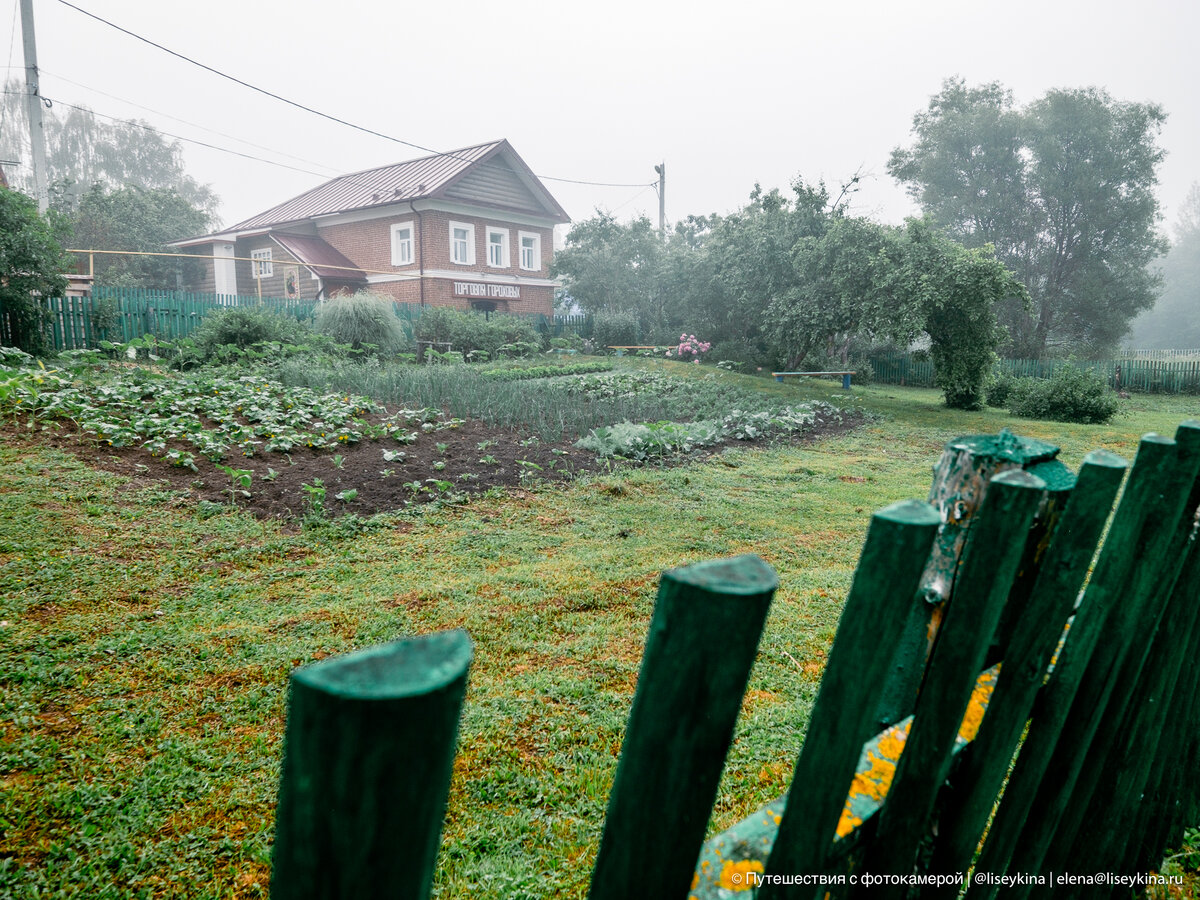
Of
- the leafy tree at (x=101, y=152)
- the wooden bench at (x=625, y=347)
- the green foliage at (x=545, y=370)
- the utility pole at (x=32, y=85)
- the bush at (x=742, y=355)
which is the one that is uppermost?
the leafy tree at (x=101, y=152)

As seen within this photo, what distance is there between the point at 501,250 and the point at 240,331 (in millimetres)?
16753

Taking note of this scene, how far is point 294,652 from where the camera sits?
9.30 feet

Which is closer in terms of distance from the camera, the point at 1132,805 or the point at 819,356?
the point at 1132,805

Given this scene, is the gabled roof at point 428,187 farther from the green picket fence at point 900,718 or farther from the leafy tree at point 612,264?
the green picket fence at point 900,718

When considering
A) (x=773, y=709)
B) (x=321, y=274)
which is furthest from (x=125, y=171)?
(x=773, y=709)

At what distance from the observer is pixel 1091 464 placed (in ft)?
2.73

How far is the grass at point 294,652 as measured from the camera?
5.98ft

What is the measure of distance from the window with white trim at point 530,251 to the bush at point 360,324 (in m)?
14.0

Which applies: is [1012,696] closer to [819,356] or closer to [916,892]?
[916,892]

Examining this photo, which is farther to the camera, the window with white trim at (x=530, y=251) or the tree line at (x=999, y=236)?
the window with white trim at (x=530, y=251)

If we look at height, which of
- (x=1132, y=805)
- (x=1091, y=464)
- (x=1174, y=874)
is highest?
(x=1091, y=464)

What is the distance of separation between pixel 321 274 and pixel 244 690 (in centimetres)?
2638

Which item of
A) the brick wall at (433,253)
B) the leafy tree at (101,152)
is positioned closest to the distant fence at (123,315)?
the brick wall at (433,253)

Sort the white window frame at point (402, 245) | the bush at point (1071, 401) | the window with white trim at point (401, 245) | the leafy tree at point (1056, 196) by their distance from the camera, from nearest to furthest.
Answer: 1. the bush at point (1071, 401)
2. the white window frame at point (402, 245)
3. the window with white trim at point (401, 245)
4. the leafy tree at point (1056, 196)
